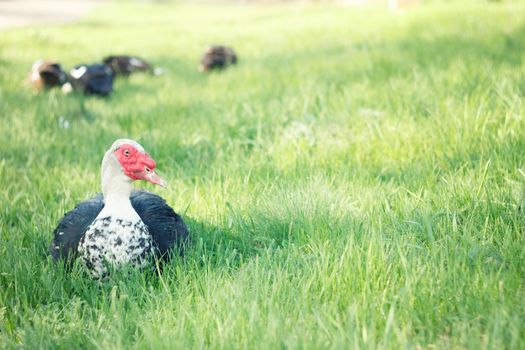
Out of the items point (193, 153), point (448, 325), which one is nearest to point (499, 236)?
point (448, 325)

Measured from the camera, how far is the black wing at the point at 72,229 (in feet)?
7.72

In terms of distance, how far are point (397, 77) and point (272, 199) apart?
9.04 feet

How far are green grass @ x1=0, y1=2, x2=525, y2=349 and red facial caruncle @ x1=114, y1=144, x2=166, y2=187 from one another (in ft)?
1.20

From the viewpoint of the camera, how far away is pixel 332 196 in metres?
2.71

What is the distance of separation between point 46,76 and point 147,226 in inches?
156

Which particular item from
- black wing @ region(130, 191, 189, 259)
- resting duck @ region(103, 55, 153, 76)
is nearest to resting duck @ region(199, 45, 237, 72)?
resting duck @ region(103, 55, 153, 76)

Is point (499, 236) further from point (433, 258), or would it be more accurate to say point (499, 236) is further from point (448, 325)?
point (448, 325)

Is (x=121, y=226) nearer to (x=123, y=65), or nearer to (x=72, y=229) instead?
(x=72, y=229)

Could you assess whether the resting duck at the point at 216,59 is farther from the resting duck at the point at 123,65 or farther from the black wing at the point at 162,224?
the black wing at the point at 162,224

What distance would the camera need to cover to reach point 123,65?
6.68m

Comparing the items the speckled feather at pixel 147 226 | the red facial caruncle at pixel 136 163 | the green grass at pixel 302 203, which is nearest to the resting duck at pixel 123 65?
the green grass at pixel 302 203

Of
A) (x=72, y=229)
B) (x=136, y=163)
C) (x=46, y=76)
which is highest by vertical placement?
(x=46, y=76)

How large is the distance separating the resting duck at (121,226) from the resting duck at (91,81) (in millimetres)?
3299

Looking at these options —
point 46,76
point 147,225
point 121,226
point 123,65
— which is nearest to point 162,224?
point 147,225
